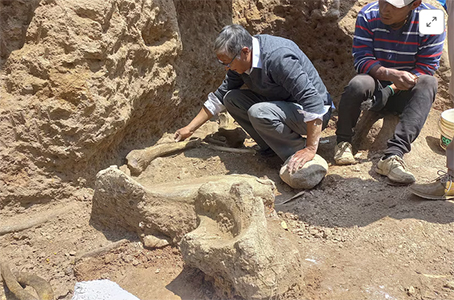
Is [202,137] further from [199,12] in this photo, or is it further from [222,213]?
[222,213]

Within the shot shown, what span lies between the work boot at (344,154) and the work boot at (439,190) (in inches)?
31.3

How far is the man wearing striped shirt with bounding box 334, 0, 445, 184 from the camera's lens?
325 centimetres

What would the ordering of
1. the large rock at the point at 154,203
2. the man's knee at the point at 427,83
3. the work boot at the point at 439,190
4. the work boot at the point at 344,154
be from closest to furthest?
the large rock at the point at 154,203, the work boot at the point at 439,190, the man's knee at the point at 427,83, the work boot at the point at 344,154

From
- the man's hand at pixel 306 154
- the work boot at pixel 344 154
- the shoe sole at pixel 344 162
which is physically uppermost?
the man's hand at pixel 306 154

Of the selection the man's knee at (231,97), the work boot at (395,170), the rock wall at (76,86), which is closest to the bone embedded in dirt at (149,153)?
the rock wall at (76,86)

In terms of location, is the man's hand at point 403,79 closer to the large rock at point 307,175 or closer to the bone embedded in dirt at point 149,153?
the large rock at point 307,175

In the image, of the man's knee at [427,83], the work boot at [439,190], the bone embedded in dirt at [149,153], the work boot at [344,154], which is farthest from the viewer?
the work boot at [344,154]

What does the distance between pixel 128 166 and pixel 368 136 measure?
7.56 ft

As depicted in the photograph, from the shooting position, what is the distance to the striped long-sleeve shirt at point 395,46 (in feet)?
11.0

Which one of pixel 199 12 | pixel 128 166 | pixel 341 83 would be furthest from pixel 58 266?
pixel 341 83

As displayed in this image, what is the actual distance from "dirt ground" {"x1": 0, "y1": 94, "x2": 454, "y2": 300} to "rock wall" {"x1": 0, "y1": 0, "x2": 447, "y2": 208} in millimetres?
278

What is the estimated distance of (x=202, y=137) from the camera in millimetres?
4262

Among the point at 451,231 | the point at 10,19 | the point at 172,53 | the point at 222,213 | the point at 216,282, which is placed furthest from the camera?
the point at 172,53

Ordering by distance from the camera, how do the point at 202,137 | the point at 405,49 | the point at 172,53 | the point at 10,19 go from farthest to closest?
the point at 202,137, the point at 172,53, the point at 405,49, the point at 10,19
